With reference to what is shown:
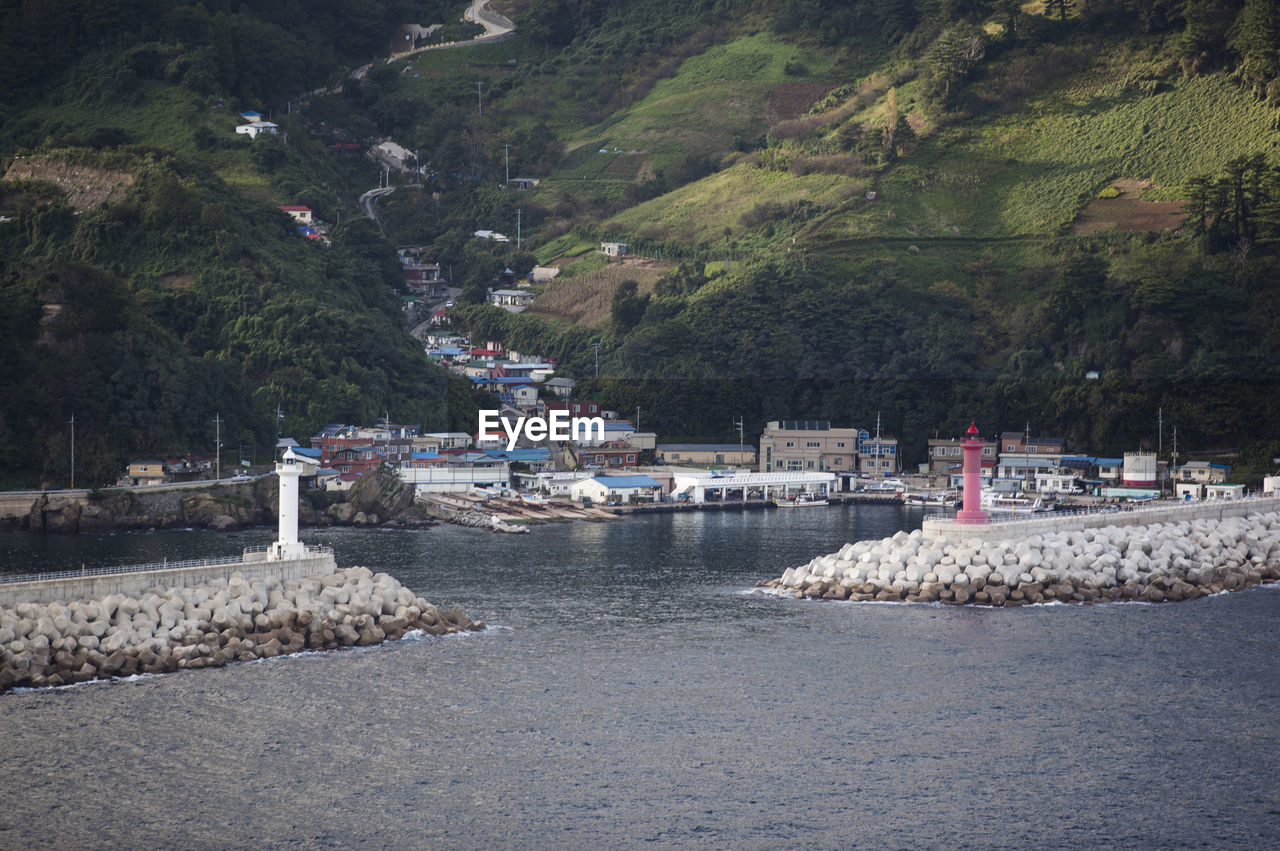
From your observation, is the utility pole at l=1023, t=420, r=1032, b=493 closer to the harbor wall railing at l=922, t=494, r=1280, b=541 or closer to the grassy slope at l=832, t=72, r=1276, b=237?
the harbor wall railing at l=922, t=494, r=1280, b=541

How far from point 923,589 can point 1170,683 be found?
23.8 ft

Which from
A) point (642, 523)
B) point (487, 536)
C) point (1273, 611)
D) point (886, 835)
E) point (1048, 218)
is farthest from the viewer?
point (1048, 218)

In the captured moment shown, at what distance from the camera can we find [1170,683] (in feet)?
78.5

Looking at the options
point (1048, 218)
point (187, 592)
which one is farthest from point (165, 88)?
point (187, 592)

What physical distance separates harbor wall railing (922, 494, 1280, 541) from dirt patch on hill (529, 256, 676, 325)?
39.7m

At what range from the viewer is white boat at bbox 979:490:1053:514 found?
159 feet

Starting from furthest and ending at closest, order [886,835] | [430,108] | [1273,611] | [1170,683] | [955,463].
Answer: [430,108]
[955,463]
[1273,611]
[1170,683]
[886,835]

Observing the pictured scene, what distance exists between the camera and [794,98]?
93.0m

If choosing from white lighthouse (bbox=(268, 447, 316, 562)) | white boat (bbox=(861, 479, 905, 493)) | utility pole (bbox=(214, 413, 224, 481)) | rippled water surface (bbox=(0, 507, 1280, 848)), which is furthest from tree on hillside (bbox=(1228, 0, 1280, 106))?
white lighthouse (bbox=(268, 447, 316, 562))

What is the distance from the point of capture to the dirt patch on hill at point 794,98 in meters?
91.8

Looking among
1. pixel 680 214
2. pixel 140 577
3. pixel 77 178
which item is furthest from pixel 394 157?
pixel 140 577

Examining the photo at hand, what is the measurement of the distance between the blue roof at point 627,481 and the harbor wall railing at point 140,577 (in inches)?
964

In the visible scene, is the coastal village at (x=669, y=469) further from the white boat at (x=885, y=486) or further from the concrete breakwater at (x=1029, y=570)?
the concrete breakwater at (x=1029, y=570)

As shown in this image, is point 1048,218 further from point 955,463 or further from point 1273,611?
point 1273,611
